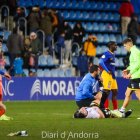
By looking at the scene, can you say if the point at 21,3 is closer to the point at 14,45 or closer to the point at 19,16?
the point at 19,16

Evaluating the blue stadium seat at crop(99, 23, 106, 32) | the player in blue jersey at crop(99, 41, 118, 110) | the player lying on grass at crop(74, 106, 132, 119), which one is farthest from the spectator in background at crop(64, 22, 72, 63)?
the player lying on grass at crop(74, 106, 132, 119)

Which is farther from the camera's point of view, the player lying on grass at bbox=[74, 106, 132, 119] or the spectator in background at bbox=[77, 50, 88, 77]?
the spectator in background at bbox=[77, 50, 88, 77]

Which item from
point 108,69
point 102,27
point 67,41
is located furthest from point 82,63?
point 108,69

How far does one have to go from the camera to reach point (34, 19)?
111ft

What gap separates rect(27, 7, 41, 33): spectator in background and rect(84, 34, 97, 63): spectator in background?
8.59 feet

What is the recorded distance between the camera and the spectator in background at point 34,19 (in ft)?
111

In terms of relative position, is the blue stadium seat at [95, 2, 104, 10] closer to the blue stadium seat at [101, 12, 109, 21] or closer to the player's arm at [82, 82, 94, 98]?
the blue stadium seat at [101, 12, 109, 21]

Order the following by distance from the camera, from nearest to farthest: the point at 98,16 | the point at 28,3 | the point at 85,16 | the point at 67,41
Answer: the point at 67,41
the point at 28,3
the point at 85,16
the point at 98,16

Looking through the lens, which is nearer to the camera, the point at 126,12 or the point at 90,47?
the point at 90,47

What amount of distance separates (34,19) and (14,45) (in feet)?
8.42

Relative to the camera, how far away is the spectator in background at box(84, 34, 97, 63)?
1388 inches

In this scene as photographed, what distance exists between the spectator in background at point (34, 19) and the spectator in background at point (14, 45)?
1977mm

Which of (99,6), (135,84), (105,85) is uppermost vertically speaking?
(99,6)

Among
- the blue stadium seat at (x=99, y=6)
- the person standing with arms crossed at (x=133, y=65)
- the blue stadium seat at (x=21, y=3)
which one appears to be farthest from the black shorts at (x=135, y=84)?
the blue stadium seat at (x=99, y=6)
